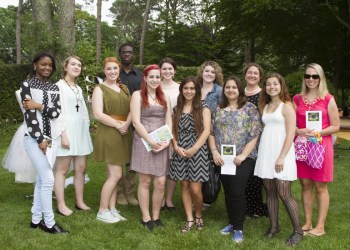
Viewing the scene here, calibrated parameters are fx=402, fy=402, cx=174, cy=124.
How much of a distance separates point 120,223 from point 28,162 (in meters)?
1.81

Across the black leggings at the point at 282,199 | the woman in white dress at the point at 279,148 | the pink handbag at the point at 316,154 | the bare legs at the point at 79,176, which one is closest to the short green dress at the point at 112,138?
the bare legs at the point at 79,176

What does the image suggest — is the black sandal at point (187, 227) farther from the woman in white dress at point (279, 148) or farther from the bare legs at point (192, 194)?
the woman in white dress at point (279, 148)

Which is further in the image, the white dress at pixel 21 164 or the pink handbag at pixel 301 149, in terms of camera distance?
the white dress at pixel 21 164

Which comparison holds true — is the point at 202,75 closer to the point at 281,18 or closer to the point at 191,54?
the point at 281,18

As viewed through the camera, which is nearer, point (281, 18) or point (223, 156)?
point (223, 156)

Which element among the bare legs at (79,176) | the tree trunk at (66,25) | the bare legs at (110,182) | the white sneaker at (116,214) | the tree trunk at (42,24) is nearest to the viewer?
the bare legs at (110,182)

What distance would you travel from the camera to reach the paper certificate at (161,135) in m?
4.45

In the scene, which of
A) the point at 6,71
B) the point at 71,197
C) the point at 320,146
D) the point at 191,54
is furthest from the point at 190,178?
the point at 191,54

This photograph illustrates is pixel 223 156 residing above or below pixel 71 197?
above

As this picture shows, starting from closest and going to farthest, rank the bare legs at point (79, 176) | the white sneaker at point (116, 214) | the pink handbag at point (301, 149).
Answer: the pink handbag at point (301, 149)
the white sneaker at point (116, 214)
the bare legs at point (79, 176)

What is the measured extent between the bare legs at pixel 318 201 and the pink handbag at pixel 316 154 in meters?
0.27

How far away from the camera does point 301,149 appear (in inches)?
173

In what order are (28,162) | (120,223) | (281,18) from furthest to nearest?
(281,18), (28,162), (120,223)

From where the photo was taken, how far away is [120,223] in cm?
491
